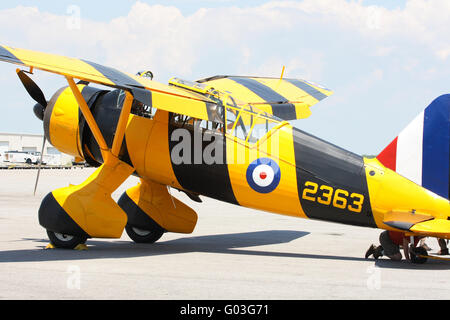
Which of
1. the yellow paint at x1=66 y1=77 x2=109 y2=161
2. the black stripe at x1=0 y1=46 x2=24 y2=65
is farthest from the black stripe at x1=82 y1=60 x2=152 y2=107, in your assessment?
the black stripe at x1=0 y1=46 x2=24 y2=65

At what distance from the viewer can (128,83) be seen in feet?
29.2

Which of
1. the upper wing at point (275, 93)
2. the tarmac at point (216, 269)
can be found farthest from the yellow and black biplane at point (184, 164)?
the upper wing at point (275, 93)

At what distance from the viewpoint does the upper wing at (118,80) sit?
842 cm

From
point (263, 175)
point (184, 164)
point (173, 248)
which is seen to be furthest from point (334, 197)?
point (173, 248)

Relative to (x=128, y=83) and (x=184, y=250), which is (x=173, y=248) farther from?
(x=128, y=83)

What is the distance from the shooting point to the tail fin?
843 centimetres

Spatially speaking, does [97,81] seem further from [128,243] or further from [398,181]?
[398,181]

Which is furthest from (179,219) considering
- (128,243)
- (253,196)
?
(253,196)

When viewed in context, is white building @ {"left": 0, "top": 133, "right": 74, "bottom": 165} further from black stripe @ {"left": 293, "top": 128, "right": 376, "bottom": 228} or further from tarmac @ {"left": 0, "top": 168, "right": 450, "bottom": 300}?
black stripe @ {"left": 293, "top": 128, "right": 376, "bottom": 228}

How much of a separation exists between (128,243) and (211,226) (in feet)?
11.5

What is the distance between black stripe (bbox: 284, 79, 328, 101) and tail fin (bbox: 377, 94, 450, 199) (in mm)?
4907

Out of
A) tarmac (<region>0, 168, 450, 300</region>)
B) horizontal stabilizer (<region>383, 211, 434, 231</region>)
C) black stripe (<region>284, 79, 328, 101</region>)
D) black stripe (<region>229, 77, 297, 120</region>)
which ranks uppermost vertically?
black stripe (<region>284, 79, 328, 101</region>)

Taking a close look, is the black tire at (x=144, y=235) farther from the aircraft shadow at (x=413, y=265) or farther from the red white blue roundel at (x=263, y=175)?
the aircraft shadow at (x=413, y=265)

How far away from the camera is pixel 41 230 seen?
42.0ft
